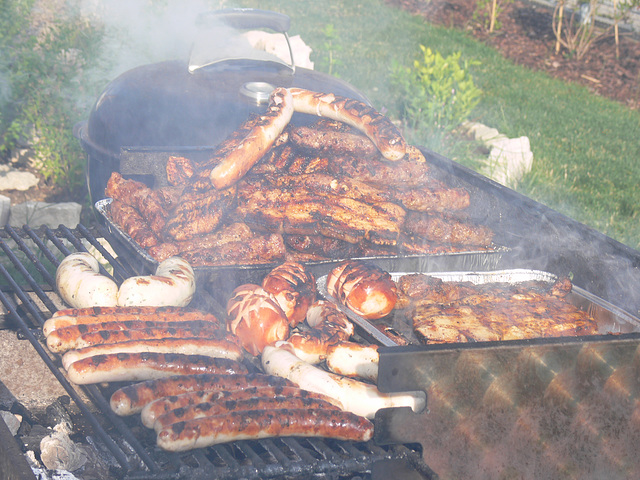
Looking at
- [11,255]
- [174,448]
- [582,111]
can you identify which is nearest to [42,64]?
[11,255]

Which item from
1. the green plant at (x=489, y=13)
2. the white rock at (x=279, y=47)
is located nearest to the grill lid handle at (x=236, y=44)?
the white rock at (x=279, y=47)

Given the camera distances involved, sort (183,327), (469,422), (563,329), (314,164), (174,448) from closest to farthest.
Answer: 1. (174,448)
2. (469,422)
3. (183,327)
4. (563,329)
5. (314,164)

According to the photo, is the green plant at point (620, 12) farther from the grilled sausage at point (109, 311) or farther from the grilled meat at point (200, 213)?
the grilled sausage at point (109, 311)

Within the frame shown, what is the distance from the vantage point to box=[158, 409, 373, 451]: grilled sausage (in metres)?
2.12

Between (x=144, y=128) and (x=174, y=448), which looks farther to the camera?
(x=144, y=128)

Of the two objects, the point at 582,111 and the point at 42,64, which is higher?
the point at 42,64

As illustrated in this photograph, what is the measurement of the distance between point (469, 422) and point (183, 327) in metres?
1.35

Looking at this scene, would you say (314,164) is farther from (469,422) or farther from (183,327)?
(469,422)

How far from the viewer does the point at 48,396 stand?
3.31 m

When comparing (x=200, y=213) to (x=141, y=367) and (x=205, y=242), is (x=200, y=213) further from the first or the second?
(x=141, y=367)

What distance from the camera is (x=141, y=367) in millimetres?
2545

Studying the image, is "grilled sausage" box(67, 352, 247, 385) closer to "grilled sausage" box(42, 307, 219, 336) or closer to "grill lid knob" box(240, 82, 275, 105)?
"grilled sausage" box(42, 307, 219, 336)

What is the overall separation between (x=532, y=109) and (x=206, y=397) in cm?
943

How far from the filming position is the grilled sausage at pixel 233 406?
2180mm
